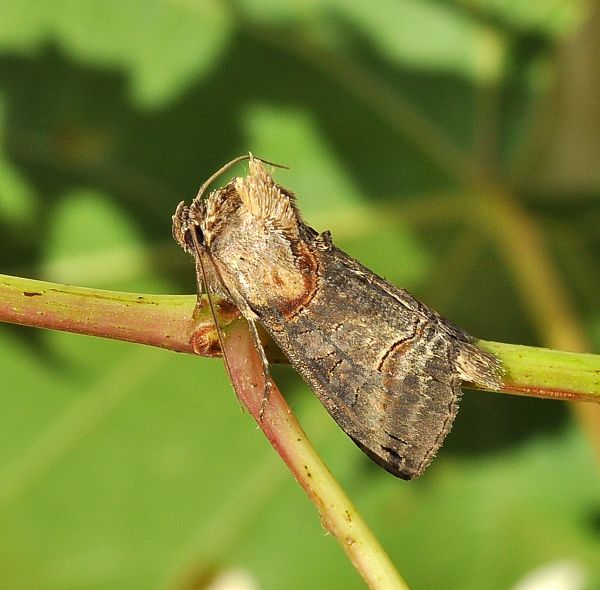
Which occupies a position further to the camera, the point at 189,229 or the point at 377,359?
the point at 189,229

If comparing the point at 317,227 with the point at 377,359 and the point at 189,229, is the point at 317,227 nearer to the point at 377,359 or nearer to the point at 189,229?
the point at 189,229

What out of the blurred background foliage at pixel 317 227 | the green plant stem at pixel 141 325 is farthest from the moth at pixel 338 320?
the blurred background foliage at pixel 317 227

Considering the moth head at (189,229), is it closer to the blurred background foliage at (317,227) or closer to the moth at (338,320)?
the moth at (338,320)

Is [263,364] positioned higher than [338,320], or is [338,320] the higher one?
[263,364]

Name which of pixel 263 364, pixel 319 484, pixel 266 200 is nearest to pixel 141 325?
pixel 263 364

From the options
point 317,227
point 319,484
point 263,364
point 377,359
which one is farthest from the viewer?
point 317,227

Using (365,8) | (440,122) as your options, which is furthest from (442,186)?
(365,8)
